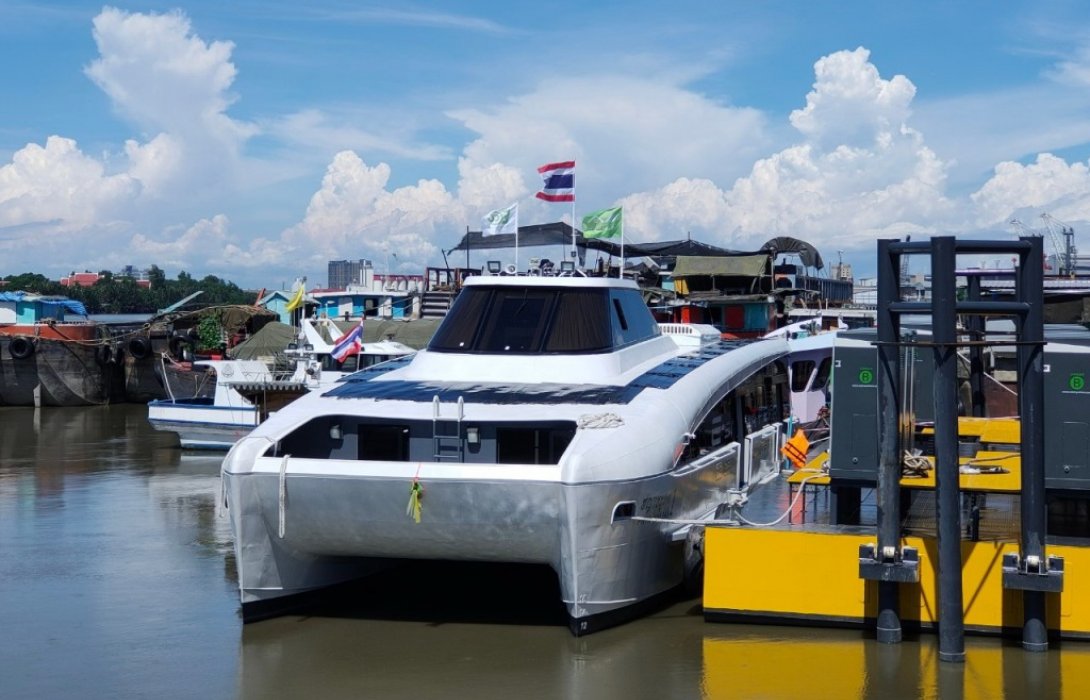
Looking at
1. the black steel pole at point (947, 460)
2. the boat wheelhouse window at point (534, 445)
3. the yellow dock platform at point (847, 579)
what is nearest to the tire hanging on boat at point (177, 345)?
the boat wheelhouse window at point (534, 445)

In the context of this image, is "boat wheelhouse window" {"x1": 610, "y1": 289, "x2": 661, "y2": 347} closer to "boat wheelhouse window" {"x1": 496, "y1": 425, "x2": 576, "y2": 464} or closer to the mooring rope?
"boat wheelhouse window" {"x1": 496, "y1": 425, "x2": 576, "y2": 464}

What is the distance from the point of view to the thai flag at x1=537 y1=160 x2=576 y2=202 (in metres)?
17.8

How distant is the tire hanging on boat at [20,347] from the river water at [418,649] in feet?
85.4

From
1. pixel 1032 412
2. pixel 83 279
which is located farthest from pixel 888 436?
pixel 83 279

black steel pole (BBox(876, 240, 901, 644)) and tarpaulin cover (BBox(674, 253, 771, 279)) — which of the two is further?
tarpaulin cover (BBox(674, 253, 771, 279))

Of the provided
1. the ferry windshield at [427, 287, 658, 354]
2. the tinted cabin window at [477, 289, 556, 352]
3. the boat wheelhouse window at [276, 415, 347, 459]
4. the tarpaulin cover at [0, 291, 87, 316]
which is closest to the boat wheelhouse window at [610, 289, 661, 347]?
the ferry windshield at [427, 287, 658, 354]

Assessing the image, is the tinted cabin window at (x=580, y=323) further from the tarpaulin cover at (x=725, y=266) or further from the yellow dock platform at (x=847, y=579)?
the tarpaulin cover at (x=725, y=266)

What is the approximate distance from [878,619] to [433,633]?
4.09 metres

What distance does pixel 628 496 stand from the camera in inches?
413

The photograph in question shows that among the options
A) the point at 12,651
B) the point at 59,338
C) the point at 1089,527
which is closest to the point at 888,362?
the point at 1089,527

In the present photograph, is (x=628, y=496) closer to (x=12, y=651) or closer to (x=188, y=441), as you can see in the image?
(x=12, y=651)

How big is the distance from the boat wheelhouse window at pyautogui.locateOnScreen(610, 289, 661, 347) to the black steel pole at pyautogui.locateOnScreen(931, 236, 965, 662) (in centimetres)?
457

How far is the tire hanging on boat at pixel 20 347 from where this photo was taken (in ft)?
126

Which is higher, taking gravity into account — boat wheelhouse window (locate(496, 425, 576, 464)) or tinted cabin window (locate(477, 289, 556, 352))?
tinted cabin window (locate(477, 289, 556, 352))
